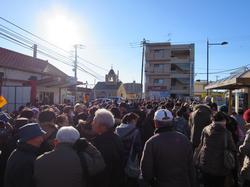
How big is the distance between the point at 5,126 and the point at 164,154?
324cm

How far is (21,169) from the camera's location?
11.4ft

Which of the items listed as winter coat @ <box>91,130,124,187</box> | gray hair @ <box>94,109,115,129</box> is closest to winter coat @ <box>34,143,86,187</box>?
winter coat @ <box>91,130,124,187</box>

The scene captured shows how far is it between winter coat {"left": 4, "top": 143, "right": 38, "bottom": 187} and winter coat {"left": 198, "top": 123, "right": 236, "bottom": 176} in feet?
9.54

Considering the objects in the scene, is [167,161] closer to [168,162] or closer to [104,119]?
[168,162]

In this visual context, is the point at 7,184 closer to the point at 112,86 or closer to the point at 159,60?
the point at 159,60

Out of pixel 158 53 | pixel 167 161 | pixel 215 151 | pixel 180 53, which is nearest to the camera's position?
pixel 167 161

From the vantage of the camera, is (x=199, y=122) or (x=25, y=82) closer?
(x=199, y=122)

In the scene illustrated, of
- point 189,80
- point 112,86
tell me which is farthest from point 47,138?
point 112,86

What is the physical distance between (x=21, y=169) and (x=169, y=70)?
188 feet

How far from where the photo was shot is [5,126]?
5543mm

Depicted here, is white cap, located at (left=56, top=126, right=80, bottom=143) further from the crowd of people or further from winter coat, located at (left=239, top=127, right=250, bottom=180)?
winter coat, located at (left=239, top=127, right=250, bottom=180)

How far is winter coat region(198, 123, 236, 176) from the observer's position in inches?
194

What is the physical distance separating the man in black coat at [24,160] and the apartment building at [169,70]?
55.6 metres

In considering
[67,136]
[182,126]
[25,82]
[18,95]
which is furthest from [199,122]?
[25,82]
